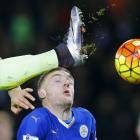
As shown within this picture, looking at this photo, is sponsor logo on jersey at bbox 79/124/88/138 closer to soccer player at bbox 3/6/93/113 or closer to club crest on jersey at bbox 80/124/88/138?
club crest on jersey at bbox 80/124/88/138

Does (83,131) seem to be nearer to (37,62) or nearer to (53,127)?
(53,127)

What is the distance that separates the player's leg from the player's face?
7.8 inches

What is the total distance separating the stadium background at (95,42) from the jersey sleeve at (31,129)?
6.11ft

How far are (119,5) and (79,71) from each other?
105 centimetres

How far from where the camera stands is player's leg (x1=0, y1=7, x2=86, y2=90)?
4.89m

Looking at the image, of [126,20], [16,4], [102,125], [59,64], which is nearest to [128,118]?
[102,125]

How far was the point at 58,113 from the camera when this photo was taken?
17.4 feet

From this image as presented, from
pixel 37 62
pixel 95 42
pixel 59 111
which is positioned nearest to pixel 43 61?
pixel 37 62

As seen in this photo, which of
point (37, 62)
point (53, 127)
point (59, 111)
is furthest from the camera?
point (59, 111)

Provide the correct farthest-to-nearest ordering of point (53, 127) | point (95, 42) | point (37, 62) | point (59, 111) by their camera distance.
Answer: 1. point (95, 42)
2. point (59, 111)
3. point (53, 127)
4. point (37, 62)

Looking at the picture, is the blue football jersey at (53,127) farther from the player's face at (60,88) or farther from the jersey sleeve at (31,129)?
the player's face at (60,88)

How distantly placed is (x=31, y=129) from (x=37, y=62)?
21.1 inches

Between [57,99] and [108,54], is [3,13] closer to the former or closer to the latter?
[108,54]

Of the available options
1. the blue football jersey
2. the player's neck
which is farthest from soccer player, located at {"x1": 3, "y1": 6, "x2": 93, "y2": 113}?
the player's neck
